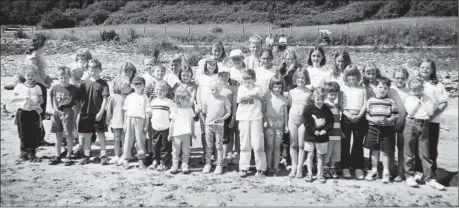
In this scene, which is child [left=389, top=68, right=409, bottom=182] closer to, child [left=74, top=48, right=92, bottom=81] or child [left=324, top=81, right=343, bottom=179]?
child [left=324, top=81, right=343, bottom=179]

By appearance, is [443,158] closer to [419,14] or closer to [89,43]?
[89,43]

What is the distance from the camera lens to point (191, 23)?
42469 mm

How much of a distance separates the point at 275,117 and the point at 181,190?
168cm

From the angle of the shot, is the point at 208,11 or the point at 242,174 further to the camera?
the point at 208,11

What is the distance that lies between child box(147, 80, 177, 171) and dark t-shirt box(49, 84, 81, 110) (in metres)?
1.29

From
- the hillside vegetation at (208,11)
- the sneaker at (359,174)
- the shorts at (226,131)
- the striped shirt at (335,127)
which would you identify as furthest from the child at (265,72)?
the hillside vegetation at (208,11)

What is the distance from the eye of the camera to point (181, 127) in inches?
223

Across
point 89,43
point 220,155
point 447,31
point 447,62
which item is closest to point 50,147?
point 220,155

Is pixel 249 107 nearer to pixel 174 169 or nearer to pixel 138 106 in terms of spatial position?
pixel 174 169

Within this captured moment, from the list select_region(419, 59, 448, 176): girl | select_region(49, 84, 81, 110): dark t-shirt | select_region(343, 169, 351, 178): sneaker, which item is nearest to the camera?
select_region(419, 59, 448, 176): girl

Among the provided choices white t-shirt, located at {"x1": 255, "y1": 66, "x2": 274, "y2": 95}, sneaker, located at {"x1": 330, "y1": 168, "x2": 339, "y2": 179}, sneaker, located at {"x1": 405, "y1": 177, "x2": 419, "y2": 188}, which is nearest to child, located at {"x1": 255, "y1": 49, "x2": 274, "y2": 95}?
white t-shirt, located at {"x1": 255, "y1": 66, "x2": 274, "y2": 95}

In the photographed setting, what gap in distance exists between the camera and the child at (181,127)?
5.68 meters

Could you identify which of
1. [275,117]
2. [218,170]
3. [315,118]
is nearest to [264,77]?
[275,117]

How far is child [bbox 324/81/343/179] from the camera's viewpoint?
17.7 feet
